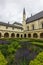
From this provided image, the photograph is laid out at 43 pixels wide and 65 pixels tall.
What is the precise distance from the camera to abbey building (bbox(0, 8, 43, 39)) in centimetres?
4121

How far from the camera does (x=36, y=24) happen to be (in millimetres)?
43062

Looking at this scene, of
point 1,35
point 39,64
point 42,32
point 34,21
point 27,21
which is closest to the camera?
point 39,64

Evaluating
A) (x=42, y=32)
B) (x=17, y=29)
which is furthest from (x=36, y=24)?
(x=17, y=29)

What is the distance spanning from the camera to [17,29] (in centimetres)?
4731

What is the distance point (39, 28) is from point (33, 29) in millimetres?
4227

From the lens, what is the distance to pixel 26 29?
49.5 metres

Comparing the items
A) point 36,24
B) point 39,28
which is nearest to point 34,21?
point 36,24

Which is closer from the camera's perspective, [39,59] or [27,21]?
[39,59]

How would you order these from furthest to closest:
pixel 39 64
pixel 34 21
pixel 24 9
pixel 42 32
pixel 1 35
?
pixel 24 9 → pixel 34 21 → pixel 1 35 → pixel 42 32 → pixel 39 64

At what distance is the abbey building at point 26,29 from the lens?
4121 centimetres

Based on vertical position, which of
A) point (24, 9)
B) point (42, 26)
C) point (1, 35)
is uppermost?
point (24, 9)

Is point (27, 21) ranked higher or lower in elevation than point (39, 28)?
higher

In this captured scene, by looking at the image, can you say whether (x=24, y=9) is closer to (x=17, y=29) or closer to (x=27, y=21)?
(x=27, y=21)

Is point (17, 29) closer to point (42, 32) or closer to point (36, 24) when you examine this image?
point (36, 24)
